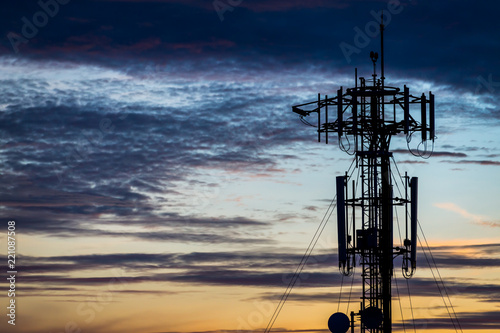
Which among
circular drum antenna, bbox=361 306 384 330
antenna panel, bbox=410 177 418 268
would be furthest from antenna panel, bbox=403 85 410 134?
circular drum antenna, bbox=361 306 384 330

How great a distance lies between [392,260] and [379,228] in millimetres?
2370

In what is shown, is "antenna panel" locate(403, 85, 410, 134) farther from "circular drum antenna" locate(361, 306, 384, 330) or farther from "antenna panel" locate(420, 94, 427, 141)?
"circular drum antenna" locate(361, 306, 384, 330)

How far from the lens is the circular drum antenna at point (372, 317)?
64.1 metres

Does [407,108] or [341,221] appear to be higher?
[407,108]

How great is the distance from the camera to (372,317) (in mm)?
64188

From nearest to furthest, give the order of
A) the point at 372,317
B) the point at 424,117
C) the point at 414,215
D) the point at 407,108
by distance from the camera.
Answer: the point at 372,317 < the point at 407,108 < the point at 414,215 < the point at 424,117

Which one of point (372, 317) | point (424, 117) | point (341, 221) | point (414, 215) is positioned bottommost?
point (372, 317)

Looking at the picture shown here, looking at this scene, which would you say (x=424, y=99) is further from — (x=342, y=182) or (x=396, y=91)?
(x=342, y=182)

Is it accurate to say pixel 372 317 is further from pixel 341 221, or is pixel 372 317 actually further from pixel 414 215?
pixel 414 215

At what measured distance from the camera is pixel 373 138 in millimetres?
67062

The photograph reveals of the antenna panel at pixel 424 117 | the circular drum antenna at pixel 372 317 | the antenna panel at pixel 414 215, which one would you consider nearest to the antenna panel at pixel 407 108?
the antenna panel at pixel 424 117

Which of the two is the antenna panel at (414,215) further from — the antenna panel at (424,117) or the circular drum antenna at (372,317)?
the circular drum antenna at (372,317)

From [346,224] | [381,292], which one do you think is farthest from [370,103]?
[381,292]

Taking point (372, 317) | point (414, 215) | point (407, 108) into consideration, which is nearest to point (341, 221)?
point (414, 215)
